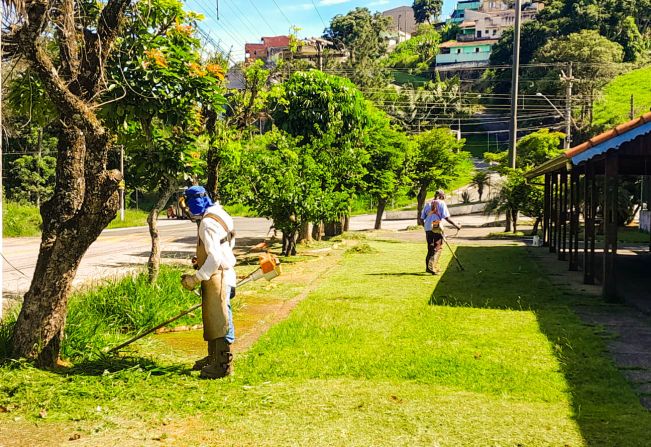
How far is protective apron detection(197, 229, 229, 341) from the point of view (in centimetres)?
621

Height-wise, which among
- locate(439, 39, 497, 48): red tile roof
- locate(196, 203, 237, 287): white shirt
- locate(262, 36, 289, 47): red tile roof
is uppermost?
locate(262, 36, 289, 47): red tile roof

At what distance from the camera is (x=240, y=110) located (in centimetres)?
1320

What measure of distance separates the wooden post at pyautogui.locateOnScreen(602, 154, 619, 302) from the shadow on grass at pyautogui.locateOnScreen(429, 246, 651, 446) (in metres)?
0.33

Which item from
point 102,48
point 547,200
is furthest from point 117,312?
point 547,200

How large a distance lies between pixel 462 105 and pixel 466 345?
246ft

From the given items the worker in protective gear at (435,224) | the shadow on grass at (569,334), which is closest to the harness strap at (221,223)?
the shadow on grass at (569,334)

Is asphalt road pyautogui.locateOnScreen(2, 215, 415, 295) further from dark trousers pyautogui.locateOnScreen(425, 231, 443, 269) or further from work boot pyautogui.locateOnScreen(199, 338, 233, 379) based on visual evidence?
dark trousers pyautogui.locateOnScreen(425, 231, 443, 269)

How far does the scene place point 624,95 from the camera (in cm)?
7262

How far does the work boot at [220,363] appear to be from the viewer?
6.16 m

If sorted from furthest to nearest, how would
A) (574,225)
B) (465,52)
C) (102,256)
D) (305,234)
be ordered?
(465,52) < (305,234) < (102,256) < (574,225)

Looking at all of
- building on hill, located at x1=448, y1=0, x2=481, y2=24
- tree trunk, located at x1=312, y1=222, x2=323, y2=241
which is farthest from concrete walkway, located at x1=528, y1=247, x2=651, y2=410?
building on hill, located at x1=448, y1=0, x2=481, y2=24

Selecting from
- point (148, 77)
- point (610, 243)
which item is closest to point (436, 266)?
point (610, 243)

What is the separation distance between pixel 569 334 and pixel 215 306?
4455mm

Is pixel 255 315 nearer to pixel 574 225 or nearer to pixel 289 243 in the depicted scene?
pixel 289 243
